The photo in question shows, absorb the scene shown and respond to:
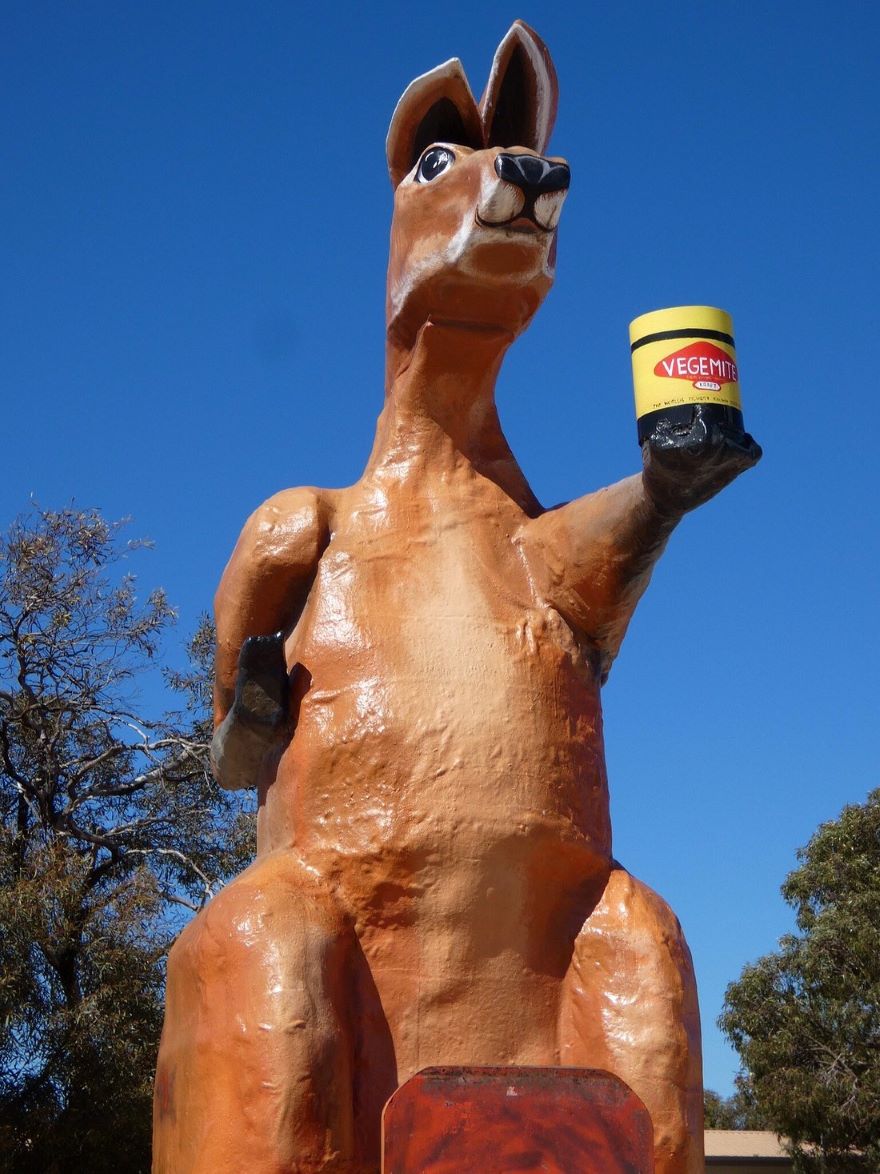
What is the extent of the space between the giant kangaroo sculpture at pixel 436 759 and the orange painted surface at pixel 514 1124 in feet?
1.79

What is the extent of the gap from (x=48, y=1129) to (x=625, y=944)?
37.4 feet

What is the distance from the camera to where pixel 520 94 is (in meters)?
4.62

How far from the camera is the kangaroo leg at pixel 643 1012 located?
3596mm

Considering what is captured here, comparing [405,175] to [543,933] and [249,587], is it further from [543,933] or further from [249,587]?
[543,933]

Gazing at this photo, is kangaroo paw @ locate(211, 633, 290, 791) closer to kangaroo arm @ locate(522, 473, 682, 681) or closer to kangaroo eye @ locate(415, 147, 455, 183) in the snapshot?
kangaroo arm @ locate(522, 473, 682, 681)

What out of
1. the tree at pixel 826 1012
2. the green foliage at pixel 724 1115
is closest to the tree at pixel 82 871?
the tree at pixel 826 1012

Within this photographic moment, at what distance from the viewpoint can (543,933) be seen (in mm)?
3904

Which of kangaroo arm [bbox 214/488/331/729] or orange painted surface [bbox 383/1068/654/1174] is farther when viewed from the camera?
kangaroo arm [bbox 214/488/331/729]

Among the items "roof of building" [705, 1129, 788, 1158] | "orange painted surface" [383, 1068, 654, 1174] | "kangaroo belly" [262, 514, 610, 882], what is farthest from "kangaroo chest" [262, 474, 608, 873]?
"roof of building" [705, 1129, 788, 1158]

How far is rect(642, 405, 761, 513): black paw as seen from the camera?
3.49m

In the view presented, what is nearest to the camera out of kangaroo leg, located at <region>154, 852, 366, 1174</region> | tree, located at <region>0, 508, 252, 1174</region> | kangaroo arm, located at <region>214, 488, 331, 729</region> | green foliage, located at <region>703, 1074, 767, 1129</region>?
kangaroo leg, located at <region>154, 852, 366, 1174</region>

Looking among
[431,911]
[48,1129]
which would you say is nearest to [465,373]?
[431,911]

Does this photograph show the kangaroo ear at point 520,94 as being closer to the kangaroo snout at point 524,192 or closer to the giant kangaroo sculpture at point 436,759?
the giant kangaroo sculpture at point 436,759

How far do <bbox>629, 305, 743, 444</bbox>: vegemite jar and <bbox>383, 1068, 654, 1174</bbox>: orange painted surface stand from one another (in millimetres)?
1577
